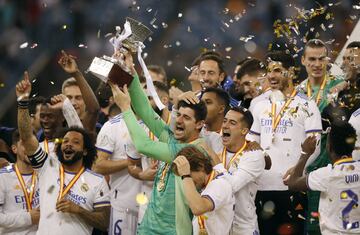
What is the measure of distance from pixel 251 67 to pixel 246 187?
65.6 inches

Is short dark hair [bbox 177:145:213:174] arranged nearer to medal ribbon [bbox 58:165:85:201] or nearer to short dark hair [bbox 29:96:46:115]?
medal ribbon [bbox 58:165:85:201]

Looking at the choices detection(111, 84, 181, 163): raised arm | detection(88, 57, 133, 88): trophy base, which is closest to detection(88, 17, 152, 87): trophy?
detection(88, 57, 133, 88): trophy base

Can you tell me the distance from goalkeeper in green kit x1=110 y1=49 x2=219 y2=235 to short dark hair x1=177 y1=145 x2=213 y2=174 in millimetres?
177

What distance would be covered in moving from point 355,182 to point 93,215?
86.2 inches

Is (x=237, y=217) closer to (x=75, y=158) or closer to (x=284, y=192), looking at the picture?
(x=284, y=192)

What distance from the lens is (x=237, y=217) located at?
29.1 ft

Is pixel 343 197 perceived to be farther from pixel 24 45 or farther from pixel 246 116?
pixel 24 45

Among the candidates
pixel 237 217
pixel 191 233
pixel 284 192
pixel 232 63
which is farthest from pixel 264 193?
pixel 232 63

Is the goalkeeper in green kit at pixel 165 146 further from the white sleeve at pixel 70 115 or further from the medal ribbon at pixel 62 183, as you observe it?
the white sleeve at pixel 70 115

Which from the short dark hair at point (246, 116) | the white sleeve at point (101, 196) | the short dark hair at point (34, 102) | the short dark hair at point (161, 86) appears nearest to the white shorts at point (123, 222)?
the white sleeve at point (101, 196)

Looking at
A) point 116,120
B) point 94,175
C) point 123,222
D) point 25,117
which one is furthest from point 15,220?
point 116,120

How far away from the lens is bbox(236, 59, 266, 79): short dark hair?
1024 cm

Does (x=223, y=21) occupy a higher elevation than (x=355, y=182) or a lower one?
higher

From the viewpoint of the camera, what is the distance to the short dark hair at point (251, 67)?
1024 centimetres
